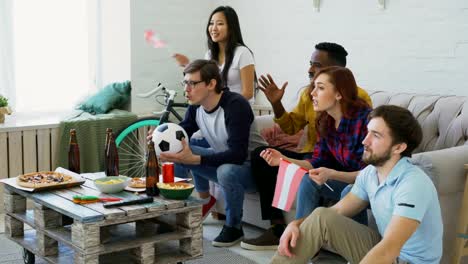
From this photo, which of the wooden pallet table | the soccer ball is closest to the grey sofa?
the soccer ball

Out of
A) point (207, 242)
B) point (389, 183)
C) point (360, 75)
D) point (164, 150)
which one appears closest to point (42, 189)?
point (164, 150)

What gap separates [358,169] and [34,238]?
1.52 metres

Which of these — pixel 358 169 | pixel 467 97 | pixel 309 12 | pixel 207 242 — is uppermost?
pixel 309 12

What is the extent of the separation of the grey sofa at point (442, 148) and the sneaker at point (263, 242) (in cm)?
13

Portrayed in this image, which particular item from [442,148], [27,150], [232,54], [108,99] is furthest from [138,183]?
[108,99]

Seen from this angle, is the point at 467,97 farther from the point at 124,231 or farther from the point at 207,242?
the point at 124,231

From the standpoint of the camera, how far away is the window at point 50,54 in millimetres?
4918

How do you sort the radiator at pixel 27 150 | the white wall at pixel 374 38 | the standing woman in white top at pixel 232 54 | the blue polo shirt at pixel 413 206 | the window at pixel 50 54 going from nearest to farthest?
the blue polo shirt at pixel 413 206 < the white wall at pixel 374 38 < the standing woman in white top at pixel 232 54 < the radiator at pixel 27 150 < the window at pixel 50 54

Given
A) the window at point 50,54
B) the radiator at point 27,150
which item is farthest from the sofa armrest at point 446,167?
the window at point 50,54

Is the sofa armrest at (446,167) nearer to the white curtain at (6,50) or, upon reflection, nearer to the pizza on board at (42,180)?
the pizza on board at (42,180)

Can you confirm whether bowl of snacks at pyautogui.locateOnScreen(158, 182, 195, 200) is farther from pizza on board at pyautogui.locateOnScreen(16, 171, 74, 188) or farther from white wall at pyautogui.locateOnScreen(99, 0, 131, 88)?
white wall at pyautogui.locateOnScreen(99, 0, 131, 88)

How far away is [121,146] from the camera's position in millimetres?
4891

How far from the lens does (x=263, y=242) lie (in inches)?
142

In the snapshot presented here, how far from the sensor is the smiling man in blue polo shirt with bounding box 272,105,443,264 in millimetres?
2379
